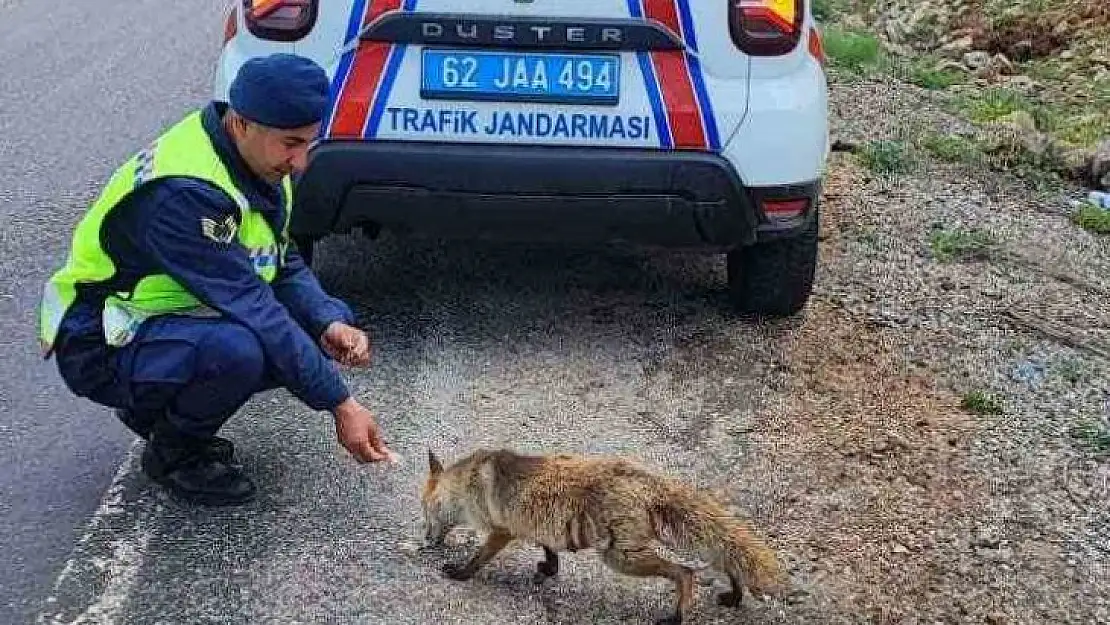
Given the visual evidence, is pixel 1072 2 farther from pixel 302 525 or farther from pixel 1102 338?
pixel 302 525

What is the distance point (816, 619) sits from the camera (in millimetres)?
3527

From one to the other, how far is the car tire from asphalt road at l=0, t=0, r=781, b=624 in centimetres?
13

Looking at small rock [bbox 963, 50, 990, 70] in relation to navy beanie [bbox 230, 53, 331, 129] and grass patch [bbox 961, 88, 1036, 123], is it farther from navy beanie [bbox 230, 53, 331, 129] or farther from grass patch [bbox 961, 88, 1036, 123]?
navy beanie [bbox 230, 53, 331, 129]

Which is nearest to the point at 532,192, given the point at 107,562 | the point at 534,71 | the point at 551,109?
the point at 551,109

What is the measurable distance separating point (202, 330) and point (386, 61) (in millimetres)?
1294

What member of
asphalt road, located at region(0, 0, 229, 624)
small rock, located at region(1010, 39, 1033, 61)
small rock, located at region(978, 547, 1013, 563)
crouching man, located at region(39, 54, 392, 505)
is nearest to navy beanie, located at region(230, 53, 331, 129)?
crouching man, located at region(39, 54, 392, 505)

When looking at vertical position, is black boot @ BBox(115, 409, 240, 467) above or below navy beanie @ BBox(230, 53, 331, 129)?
below

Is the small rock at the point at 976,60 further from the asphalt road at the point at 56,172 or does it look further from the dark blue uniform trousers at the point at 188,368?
the dark blue uniform trousers at the point at 188,368

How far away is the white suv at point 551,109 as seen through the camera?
4.58 meters

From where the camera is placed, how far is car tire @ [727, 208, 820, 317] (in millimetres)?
5215

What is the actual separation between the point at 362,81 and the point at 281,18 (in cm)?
33

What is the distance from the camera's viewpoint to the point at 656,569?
3.39m

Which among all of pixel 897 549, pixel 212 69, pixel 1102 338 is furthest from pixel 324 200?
pixel 212 69

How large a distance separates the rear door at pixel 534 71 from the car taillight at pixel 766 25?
1.4 inches
